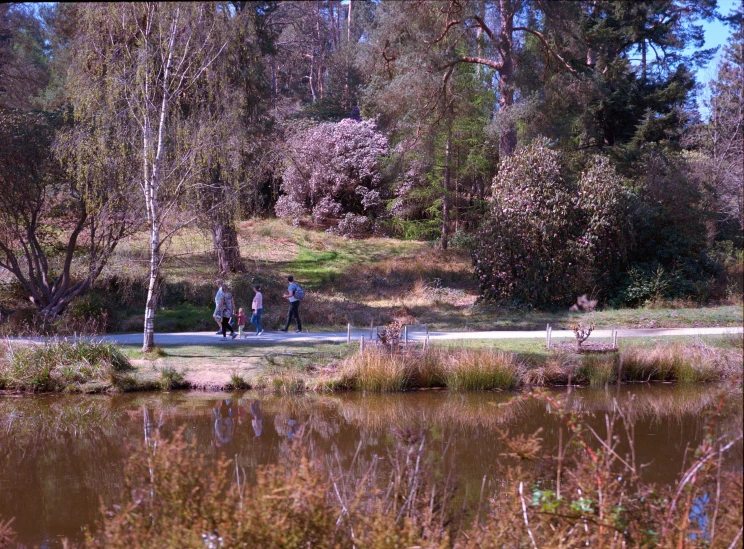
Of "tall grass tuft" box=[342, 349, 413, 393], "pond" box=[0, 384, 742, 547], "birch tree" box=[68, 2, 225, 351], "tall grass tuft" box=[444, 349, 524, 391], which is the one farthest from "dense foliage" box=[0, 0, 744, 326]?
"tall grass tuft" box=[444, 349, 524, 391]

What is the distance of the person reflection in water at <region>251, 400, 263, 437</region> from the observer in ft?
44.5

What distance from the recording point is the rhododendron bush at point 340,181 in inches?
1617

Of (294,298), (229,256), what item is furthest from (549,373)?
(229,256)

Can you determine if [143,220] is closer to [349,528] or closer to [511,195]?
[511,195]

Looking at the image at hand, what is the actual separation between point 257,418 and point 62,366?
522 centimetres

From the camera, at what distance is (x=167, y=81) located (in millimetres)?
17578

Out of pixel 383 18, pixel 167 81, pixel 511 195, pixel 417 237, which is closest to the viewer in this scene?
pixel 167 81

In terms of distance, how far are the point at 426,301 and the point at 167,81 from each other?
46.2 ft

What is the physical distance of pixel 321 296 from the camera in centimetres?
2861

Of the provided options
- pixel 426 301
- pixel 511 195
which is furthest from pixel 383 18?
pixel 426 301

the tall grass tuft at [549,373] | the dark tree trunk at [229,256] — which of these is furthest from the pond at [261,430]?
the dark tree trunk at [229,256]

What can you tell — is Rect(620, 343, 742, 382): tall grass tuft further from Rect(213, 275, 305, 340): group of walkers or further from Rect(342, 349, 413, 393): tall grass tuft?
Rect(213, 275, 305, 340): group of walkers

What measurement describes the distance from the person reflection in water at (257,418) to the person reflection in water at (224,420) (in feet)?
1.05

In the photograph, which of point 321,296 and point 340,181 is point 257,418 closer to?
point 321,296
